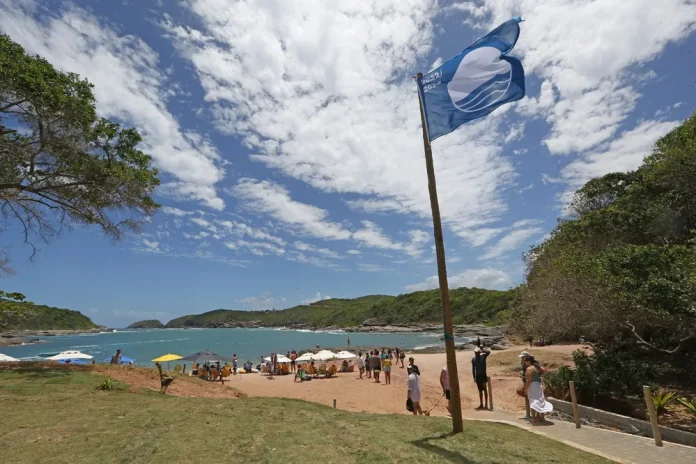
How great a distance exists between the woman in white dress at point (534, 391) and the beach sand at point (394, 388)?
15.0 feet

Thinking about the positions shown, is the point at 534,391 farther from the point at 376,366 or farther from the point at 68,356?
the point at 68,356

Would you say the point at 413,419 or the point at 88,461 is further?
the point at 413,419

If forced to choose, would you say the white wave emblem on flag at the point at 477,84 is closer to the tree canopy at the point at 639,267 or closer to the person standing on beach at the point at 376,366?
the tree canopy at the point at 639,267

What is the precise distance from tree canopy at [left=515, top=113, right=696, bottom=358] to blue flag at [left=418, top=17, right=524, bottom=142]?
27.3 feet

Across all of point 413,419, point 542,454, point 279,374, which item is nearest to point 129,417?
point 413,419

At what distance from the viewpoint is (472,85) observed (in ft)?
25.4

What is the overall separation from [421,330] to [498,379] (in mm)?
93687

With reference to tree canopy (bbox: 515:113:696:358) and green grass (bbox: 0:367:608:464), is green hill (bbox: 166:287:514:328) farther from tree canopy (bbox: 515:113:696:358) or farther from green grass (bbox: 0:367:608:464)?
green grass (bbox: 0:367:608:464)

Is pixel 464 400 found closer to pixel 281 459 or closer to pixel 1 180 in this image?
pixel 281 459

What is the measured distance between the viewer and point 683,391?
13930mm

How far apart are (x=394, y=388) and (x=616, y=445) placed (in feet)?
48.9

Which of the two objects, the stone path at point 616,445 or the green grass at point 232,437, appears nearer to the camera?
the green grass at point 232,437

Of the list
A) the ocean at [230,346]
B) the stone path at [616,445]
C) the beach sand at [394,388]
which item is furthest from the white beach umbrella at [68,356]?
the stone path at [616,445]

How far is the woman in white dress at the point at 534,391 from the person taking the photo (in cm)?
1002
